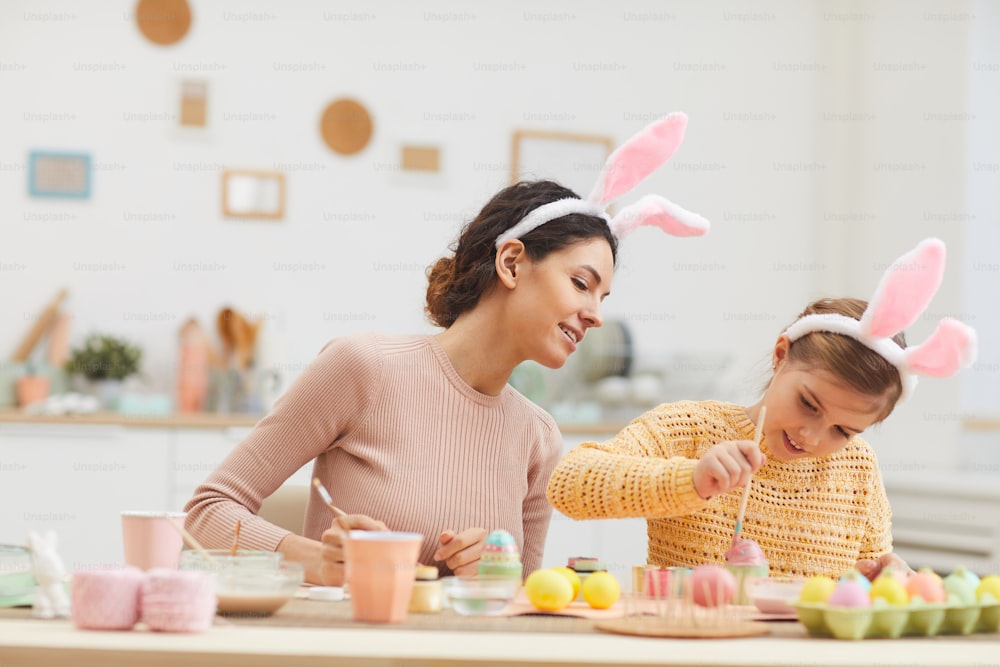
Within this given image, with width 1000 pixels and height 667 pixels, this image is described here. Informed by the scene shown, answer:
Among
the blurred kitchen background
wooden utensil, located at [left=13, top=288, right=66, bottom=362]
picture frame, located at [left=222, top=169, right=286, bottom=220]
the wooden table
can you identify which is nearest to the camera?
the wooden table

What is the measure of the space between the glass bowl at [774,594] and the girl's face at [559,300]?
0.58 m

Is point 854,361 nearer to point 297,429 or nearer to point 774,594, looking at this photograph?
point 774,594

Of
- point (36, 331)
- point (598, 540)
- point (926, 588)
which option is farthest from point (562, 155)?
point (926, 588)

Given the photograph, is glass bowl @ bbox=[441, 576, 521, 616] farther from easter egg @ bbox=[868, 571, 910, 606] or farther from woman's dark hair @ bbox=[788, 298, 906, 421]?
woman's dark hair @ bbox=[788, 298, 906, 421]

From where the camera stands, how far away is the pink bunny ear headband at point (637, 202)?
1.83 metres

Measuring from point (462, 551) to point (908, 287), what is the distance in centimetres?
71

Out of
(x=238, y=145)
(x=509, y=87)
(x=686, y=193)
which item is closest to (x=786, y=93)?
(x=686, y=193)

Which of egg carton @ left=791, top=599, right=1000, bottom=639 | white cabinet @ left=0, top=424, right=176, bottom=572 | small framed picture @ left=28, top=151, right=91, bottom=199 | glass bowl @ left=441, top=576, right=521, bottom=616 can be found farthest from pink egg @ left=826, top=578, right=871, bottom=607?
small framed picture @ left=28, top=151, right=91, bottom=199

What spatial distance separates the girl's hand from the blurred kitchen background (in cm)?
262

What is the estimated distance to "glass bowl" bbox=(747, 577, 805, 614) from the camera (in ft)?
4.24

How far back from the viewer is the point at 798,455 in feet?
5.85

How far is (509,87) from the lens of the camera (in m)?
4.45

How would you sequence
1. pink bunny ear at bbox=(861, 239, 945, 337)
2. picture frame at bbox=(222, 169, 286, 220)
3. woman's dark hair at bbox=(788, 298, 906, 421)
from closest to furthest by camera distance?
pink bunny ear at bbox=(861, 239, 945, 337), woman's dark hair at bbox=(788, 298, 906, 421), picture frame at bbox=(222, 169, 286, 220)

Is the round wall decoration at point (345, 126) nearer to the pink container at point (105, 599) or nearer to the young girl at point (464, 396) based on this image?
the young girl at point (464, 396)
